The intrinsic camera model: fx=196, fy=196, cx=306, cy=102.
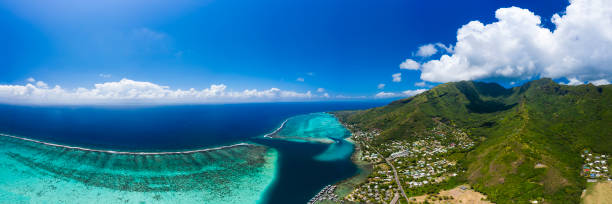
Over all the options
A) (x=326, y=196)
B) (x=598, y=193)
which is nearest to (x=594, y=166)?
(x=598, y=193)

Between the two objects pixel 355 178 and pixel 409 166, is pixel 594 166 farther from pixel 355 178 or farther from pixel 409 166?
pixel 355 178

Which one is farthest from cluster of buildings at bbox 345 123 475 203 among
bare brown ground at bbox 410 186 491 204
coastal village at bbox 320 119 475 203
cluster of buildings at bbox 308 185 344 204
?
bare brown ground at bbox 410 186 491 204

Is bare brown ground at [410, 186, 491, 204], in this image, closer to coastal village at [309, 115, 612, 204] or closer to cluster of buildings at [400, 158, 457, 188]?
coastal village at [309, 115, 612, 204]

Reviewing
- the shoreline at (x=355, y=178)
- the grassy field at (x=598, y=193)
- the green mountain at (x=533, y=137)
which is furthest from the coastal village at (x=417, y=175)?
the green mountain at (x=533, y=137)

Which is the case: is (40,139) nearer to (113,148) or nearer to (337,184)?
(113,148)

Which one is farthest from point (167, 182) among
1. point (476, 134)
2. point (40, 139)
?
point (476, 134)

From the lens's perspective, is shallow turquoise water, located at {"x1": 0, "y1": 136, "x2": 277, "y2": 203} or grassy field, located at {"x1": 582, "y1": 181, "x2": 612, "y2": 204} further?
shallow turquoise water, located at {"x1": 0, "y1": 136, "x2": 277, "y2": 203}
